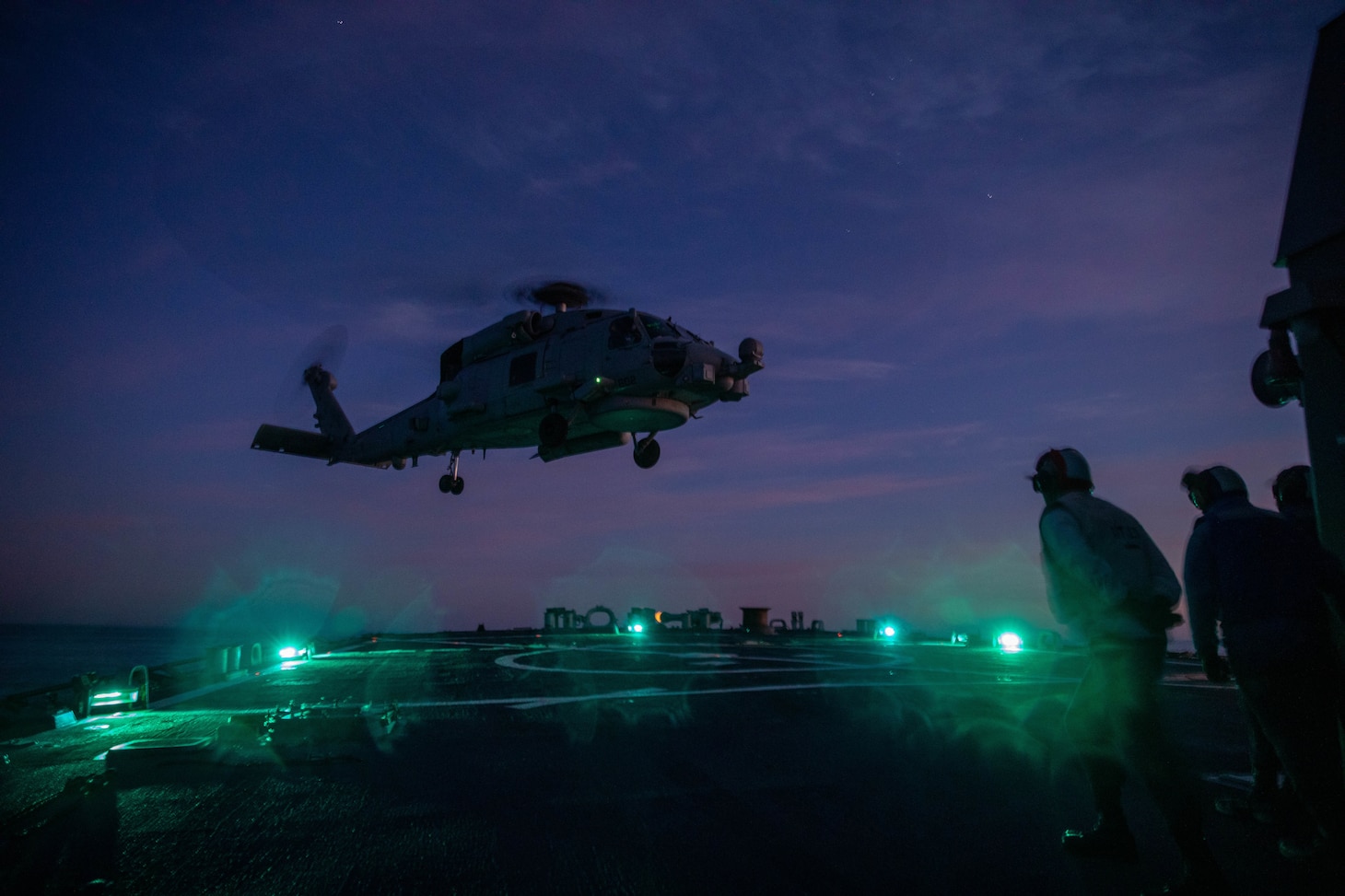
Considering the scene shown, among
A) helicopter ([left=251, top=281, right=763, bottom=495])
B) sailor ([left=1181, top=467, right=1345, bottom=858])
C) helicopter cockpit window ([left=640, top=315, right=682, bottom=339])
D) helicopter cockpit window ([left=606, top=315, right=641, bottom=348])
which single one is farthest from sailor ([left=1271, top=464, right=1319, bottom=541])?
helicopter cockpit window ([left=606, top=315, right=641, bottom=348])

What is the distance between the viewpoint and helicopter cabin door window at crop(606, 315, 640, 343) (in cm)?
1877

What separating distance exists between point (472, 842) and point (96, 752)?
4972 mm

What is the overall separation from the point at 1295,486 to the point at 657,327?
47.2 ft

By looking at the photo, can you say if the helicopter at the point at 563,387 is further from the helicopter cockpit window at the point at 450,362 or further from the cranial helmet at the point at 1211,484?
the cranial helmet at the point at 1211,484

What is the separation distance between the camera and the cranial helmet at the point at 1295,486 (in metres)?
5.93

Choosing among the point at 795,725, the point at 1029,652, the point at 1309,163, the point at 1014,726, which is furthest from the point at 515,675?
the point at 1029,652

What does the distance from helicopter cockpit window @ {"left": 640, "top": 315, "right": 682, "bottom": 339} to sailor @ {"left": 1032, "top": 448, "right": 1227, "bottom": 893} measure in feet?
48.3

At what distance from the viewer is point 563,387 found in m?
19.8

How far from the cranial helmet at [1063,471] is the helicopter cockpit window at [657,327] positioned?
14.3m

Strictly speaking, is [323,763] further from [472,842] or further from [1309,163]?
[1309,163]

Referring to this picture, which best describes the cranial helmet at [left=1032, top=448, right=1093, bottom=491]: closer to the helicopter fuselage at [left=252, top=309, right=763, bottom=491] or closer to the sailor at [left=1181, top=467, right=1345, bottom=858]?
the sailor at [left=1181, top=467, right=1345, bottom=858]

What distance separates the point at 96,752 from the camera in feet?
22.1

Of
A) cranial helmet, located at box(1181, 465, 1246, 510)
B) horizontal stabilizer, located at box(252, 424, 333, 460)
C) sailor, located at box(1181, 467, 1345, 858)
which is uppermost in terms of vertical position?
horizontal stabilizer, located at box(252, 424, 333, 460)

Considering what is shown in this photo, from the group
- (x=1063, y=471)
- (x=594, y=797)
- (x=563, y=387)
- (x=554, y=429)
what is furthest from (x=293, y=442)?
(x=1063, y=471)
